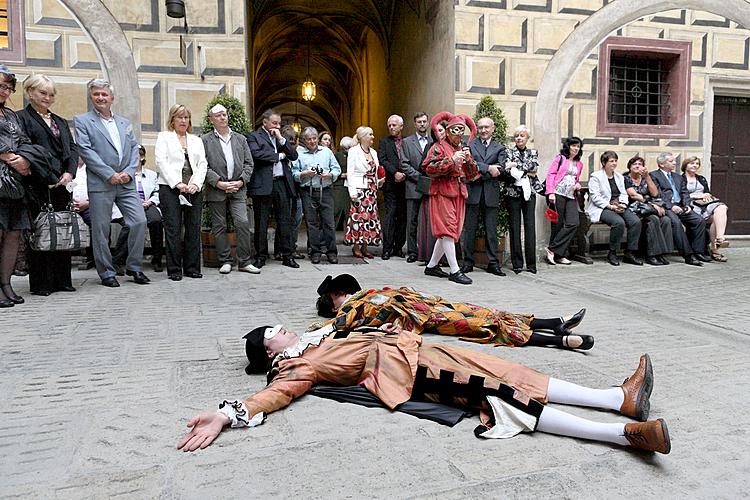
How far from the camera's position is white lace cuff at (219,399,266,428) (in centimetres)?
259

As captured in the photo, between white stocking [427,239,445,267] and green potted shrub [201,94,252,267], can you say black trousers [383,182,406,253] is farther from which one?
green potted shrub [201,94,252,267]

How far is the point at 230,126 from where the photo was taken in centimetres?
773

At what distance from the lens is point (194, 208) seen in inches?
267

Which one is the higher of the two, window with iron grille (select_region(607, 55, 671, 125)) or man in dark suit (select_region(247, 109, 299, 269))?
window with iron grille (select_region(607, 55, 671, 125))

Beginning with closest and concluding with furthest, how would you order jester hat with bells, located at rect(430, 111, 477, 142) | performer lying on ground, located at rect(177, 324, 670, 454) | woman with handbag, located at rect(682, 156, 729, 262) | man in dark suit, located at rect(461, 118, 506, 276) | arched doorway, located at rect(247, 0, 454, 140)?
performer lying on ground, located at rect(177, 324, 670, 454) < jester hat with bells, located at rect(430, 111, 477, 142) < man in dark suit, located at rect(461, 118, 506, 276) < woman with handbag, located at rect(682, 156, 729, 262) < arched doorway, located at rect(247, 0, 454, 140)

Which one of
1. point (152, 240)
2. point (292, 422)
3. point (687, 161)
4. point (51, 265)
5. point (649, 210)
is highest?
point (687, 161)

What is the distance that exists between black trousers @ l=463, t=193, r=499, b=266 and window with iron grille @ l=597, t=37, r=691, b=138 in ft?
9.89

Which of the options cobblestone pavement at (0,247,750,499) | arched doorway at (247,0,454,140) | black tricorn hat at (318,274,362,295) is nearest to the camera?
cobblestone pavement at (0,247,750,499)

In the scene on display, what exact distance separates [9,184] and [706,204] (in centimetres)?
914

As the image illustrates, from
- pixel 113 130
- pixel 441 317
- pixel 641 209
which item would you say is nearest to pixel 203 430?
pixel 441 317

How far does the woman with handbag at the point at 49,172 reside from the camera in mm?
5477

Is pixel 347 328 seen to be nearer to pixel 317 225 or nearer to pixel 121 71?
pixel 317 225

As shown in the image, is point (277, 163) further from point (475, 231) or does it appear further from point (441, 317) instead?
point (441, 317)

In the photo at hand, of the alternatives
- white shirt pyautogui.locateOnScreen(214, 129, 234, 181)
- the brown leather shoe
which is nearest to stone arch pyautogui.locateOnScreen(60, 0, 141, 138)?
white shirt pyautogui.locateOnScreen(214, 129, 234, 181)
